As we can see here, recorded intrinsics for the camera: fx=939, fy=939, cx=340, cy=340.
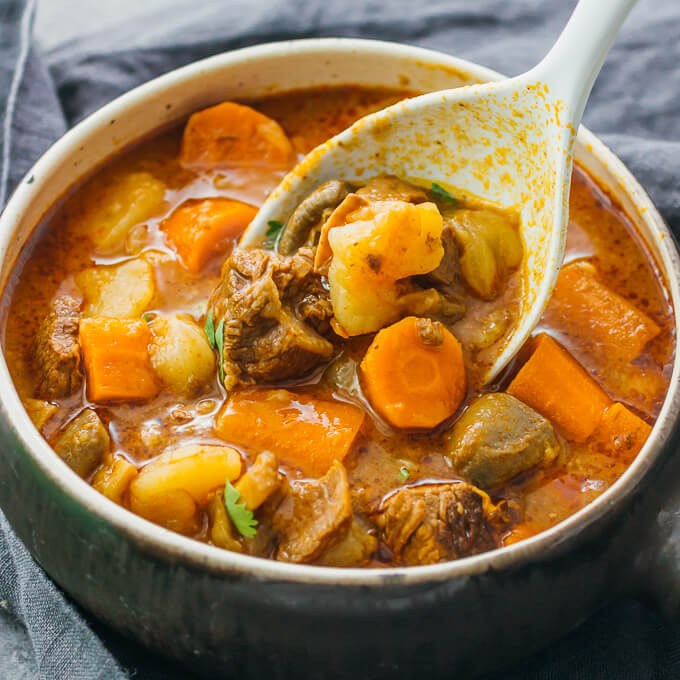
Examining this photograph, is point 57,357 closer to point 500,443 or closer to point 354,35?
point 500,443

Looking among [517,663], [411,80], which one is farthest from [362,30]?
[517,663]

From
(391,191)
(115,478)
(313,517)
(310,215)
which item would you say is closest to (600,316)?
(391,191)

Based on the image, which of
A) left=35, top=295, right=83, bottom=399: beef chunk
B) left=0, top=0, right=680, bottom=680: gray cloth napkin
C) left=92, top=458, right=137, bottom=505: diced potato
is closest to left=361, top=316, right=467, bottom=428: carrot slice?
left=92, top=458, right=137, bottom=505: diced potato

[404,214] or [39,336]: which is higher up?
[404,214]

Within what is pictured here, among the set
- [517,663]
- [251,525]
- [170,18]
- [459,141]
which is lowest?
[517,663]

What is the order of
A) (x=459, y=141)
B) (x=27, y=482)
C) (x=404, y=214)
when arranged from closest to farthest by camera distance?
(x=27, y=482) < (x=404, y=214) < (x=459, y=141)

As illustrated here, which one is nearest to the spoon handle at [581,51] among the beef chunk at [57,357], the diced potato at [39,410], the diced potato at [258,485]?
the diced potato at [258,485]

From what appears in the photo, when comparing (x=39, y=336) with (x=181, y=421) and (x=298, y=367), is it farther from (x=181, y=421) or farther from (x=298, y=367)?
(x=298, y=367)
